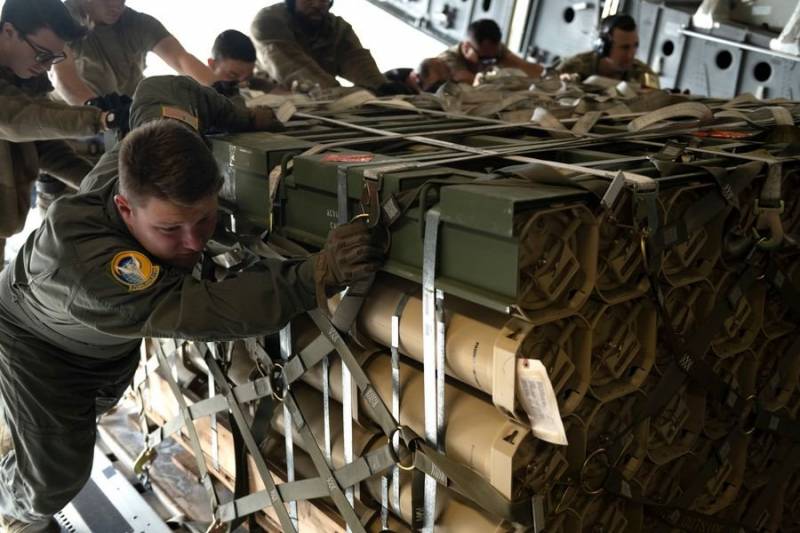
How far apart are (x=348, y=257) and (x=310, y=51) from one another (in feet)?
14.3

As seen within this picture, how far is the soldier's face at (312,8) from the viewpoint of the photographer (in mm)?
5664

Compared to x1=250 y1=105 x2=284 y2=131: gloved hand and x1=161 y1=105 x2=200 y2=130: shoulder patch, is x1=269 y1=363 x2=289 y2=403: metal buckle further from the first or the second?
x1=250 y1=105 x2=284 y2=131: gloved hand

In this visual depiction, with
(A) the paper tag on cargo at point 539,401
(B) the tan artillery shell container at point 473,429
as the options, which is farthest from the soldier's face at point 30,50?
(A) the paper tag on cargo at point 539,401

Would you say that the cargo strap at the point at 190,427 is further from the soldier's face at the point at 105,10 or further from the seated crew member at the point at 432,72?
the seated crew member at the point at 432,72

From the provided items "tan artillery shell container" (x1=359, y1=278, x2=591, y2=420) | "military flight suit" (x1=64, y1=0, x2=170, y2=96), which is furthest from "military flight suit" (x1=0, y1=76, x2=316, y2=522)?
"military flight suit" (x1=64, y1=0, x2=170, y2=96)

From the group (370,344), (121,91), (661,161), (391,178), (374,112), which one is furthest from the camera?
(121,91)

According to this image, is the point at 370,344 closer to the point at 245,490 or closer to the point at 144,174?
the point at 144,174

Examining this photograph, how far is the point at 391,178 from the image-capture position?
81.8 inches

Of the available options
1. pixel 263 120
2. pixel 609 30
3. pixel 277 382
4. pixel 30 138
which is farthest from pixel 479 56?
pixel 277 382

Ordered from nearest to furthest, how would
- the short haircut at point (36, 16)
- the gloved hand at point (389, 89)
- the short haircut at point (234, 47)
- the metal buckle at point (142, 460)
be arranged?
1. the short haircut at point (36, 16)
2. the metal buckle at point (142, 460)
3. the short haircut at point (234, 47)
4. the gloved hand at point (389, 89)

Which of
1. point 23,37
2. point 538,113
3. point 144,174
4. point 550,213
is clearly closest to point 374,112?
point 538,113

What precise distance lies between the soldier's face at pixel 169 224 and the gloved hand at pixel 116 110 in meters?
1.12

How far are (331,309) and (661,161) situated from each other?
1.14 m

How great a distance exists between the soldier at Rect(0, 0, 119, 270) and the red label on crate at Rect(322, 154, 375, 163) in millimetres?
1376
